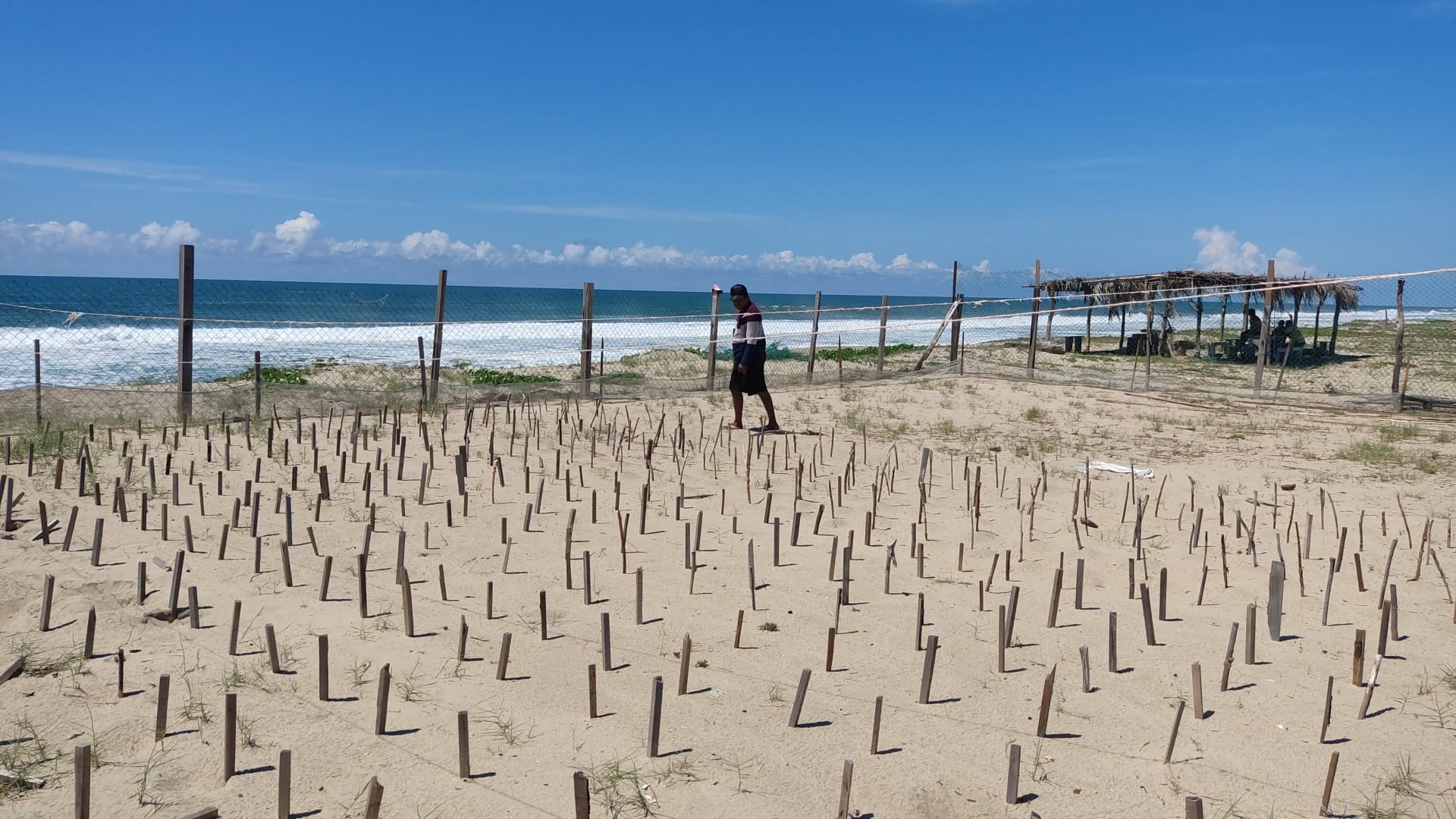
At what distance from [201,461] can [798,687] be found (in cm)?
507

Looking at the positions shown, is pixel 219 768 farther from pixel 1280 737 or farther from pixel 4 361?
pixel 4 361

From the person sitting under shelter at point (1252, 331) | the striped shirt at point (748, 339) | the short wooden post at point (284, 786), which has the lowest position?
the short wooden post at point (284, 786)

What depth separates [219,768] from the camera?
2.98 m

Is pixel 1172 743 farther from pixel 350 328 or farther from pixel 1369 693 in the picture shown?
pixel 350 328

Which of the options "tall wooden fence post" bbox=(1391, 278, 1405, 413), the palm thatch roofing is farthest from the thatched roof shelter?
"tall wooden fence post" bbox=(1391, 278, 1405, 413)

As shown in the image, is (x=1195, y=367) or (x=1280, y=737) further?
(x=1195, y=367)

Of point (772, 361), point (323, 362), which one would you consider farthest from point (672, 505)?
point (772, 361)

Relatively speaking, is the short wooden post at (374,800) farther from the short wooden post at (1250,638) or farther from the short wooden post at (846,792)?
the short wooden post at (1250,638)

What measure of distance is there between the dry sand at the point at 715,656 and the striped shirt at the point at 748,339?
1944mm

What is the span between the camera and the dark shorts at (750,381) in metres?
8.82

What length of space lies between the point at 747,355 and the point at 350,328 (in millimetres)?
15552

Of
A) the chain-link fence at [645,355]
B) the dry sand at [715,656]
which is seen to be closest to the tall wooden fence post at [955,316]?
the chain-link fence at [645,355]

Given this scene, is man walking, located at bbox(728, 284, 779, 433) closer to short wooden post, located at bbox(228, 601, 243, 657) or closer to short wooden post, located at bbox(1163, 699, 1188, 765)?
short wooden post, located at bbox(228, 601, 243, 657)

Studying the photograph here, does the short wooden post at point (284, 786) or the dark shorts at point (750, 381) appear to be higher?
the dark shorts at point (750, 381)
